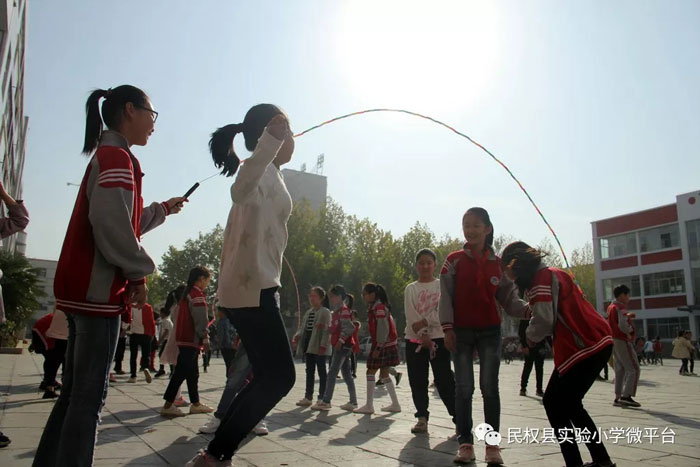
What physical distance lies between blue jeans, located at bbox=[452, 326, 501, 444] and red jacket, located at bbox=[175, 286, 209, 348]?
3.60m

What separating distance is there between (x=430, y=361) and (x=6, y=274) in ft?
68.8

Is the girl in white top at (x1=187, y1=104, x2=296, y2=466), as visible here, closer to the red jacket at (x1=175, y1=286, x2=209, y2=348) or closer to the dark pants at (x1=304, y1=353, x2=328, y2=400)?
the red jacket at (x1=175, y1=286, x2=209, y2=348)

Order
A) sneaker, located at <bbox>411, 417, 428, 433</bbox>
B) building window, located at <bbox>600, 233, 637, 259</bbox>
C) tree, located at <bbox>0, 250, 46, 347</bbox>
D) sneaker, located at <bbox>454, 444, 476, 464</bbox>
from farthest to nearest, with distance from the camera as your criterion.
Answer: building window, located at <bbox>600, 233, 637, 259</bbox>
tree, located at <bbox>0, 250, 46, 347</bbox>
sneaker, located at <bbox>411, 417, 428, 433</bbox>
sneaker, located at <bbox>454, 444, 476, 464</bbox>

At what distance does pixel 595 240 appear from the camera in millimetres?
53906

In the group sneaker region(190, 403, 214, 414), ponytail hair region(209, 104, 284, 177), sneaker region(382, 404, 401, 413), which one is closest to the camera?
ponytail hair region(209, 104, 284, 177)

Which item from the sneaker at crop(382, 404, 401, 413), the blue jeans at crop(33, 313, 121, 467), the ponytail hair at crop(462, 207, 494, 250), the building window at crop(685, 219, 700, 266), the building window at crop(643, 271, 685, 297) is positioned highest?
the building window at crop(685, 219, 700, 266)

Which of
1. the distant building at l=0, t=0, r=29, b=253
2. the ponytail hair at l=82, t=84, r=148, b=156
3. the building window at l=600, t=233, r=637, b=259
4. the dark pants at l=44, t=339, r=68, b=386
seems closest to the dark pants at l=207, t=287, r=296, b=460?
the ponytail hair at l=82, t=84, r=148, b=156

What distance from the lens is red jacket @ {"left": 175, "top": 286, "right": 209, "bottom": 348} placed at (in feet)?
22.6

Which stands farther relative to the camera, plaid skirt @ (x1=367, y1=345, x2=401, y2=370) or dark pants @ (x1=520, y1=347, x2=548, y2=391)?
dark pants @ (x1=520, y1=347, x2=548, y2=391)

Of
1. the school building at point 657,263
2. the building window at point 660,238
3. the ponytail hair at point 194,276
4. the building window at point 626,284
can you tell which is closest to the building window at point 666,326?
the school building at point 657,263

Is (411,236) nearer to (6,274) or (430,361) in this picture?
(6,274)

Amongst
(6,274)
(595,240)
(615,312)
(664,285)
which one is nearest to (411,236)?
(595,240)

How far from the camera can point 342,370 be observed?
7977mm

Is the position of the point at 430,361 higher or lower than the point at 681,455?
higher
